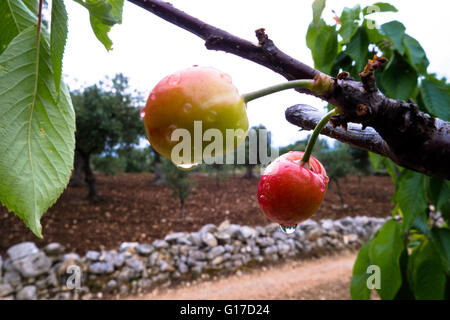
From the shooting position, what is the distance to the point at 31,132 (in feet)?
1.52

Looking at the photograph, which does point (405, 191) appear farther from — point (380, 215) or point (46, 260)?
point (380, 215)

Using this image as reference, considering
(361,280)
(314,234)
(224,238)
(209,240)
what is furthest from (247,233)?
(361,280)

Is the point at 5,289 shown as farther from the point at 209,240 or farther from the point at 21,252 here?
the point at 209,240

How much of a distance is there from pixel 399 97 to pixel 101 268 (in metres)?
6.48

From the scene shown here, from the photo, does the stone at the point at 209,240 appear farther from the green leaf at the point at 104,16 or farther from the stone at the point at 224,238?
the green leaf at the point at 104,16

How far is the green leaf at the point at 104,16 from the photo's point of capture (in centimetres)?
42

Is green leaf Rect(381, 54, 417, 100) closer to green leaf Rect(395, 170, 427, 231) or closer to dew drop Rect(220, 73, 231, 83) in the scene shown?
green leaf Rect(395, 170, 427, 231)

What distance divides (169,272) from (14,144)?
695 centimetres

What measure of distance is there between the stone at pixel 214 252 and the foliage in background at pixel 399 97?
17.9 feet

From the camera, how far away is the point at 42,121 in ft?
1.56

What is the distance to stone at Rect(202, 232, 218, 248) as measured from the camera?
7309 mm

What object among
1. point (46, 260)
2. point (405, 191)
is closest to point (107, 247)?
point (46, 260)

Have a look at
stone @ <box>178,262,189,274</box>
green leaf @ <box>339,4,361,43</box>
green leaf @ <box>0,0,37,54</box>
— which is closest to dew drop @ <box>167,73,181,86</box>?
green leaf @ <box>0,0,37,54</box>

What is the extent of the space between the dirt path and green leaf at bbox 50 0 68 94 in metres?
6.17
